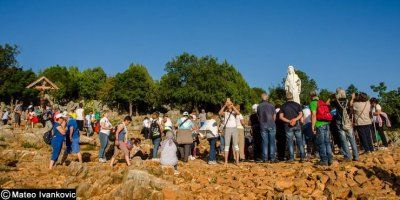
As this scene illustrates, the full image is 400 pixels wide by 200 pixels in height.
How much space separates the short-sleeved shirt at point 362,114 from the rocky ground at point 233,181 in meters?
1.35

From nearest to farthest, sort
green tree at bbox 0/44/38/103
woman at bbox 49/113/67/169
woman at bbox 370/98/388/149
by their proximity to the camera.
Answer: woman at bbox 49/113/67/169 < woman at bbox 370/98/388/149 < green tree at bbox 0/44/38/103

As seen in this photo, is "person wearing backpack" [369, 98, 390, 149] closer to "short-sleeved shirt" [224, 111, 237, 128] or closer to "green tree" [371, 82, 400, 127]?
"short-sleeved shirt" [224, 111, 237, 128]

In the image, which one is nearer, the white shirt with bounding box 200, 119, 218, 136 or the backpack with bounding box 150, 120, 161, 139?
the white shirt with bounding box 200, 119, 218, 136

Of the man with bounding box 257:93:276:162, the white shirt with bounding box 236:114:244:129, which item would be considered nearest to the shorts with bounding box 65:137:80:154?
the white shirt with bounding box 236:114:244:129

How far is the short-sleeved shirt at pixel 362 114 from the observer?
10477 mm

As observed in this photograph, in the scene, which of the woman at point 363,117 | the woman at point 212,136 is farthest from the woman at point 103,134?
the woman at point 363,117

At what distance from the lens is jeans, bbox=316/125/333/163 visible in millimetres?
9164

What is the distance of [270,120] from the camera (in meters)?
10.7

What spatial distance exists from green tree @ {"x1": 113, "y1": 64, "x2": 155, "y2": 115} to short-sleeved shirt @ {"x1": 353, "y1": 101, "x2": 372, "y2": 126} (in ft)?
193

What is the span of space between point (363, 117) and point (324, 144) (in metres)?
2.23

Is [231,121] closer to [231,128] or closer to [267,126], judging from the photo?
[231,128]

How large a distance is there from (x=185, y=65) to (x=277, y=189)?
68083mm

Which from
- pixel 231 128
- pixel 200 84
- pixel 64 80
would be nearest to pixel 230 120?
pixel 231 128

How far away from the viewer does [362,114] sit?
10.5m
